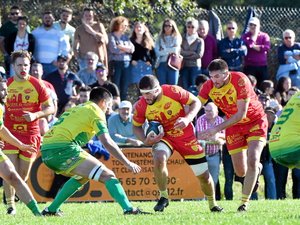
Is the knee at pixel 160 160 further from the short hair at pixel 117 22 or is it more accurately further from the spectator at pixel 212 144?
the short hair at pixel 117 22

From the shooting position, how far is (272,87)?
22.8 meters

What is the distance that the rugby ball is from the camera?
14.9 metres

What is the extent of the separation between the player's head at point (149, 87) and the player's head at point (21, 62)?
6.96 feet

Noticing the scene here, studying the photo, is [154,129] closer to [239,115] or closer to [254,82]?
[239,115]

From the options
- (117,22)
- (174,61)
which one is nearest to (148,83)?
(174,61)

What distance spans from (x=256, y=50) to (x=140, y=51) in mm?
2653

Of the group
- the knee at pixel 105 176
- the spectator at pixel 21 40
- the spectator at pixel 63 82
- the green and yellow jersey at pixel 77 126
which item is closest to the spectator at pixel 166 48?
the spectator at pixel 63 82

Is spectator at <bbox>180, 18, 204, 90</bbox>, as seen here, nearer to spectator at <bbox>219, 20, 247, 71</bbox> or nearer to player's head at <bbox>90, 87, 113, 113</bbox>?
spectator at <bbox>219, 20, 247, 71</bbox>

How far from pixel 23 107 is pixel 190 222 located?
5.04 meters

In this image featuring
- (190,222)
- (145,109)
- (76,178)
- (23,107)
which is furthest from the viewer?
(23,107)

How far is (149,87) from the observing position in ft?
48.8

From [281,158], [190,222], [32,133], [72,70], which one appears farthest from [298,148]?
[72,70]

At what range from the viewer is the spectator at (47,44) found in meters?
22.1

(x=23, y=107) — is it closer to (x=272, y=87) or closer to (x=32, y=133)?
(x=32, y=133)
